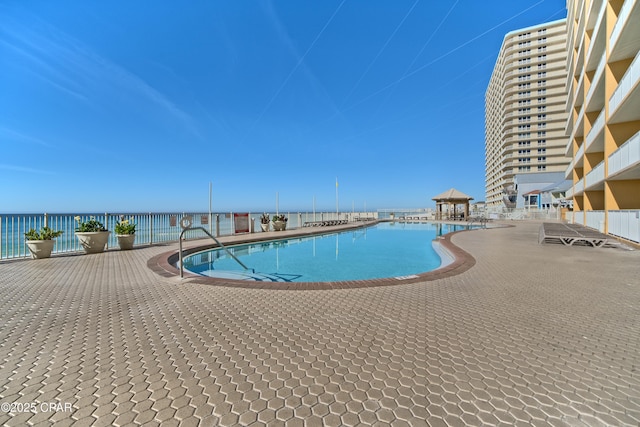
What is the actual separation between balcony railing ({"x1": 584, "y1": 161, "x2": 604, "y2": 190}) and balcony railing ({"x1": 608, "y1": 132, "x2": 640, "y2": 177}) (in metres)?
1.76

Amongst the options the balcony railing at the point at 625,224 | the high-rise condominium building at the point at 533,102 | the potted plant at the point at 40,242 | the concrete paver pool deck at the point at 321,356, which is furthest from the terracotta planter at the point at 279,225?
the high-rise condominium building at the point at 533,102

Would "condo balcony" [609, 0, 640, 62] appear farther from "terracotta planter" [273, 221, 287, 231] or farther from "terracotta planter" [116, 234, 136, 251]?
"terracotta planter" [116, 234, 136, 251]

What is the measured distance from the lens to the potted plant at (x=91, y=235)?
27.3 feet

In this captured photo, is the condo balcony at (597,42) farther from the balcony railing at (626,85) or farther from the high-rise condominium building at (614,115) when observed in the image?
the balcony railing at (626,85)

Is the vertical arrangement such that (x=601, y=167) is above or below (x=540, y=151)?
below

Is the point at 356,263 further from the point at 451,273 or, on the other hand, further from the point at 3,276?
the point at 3,276

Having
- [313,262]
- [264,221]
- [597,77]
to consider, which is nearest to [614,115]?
[597,77]

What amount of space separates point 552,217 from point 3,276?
41.1 metres

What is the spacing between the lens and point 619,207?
11523mm

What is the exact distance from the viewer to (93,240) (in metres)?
8.37

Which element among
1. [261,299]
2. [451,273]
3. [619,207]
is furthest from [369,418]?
[619,207]

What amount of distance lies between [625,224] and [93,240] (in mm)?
17070

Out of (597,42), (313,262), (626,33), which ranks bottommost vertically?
(313,262)

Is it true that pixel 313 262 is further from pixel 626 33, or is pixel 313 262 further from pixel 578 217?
pixel 578 217
